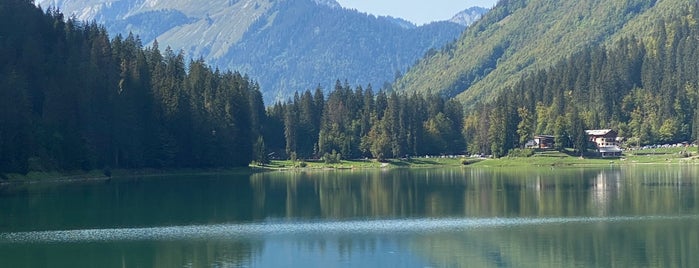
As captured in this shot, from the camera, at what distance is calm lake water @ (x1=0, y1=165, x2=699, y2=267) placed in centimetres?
5603

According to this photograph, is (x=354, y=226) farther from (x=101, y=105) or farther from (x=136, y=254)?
(x=101, y=105)

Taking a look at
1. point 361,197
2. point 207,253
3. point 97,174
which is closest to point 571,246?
point 207,253

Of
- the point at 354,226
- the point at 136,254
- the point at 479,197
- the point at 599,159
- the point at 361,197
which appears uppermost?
the point at 599,159

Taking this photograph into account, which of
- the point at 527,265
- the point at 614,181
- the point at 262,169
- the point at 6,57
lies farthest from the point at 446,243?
the point at 262,169

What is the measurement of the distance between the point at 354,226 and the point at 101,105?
270ft

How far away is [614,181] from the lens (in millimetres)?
125000

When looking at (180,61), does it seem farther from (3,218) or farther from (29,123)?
(3,218)

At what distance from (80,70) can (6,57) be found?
1106cm

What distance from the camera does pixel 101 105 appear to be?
479 ft

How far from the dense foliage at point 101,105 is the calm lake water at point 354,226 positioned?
45.4ft

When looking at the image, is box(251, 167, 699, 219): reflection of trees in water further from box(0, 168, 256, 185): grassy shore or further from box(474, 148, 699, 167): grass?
box(474, 148, 699, 167): grass

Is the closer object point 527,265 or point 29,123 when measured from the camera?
point 527,265

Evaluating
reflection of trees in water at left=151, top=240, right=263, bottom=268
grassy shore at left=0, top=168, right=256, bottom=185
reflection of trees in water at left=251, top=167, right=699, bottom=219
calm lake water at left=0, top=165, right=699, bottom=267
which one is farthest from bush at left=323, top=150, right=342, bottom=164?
reflection of trees in water at left=151, top=240, right=263, bottom=268

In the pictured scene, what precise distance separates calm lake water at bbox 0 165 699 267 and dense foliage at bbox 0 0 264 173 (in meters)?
13.8
